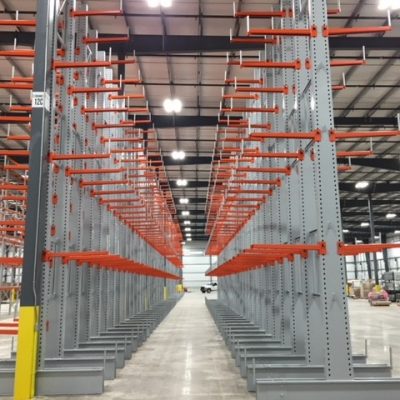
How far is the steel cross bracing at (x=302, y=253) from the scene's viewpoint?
5.22 metres

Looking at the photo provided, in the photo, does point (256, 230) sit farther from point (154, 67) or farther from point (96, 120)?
point (154, 67)

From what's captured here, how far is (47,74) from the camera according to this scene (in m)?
5.96

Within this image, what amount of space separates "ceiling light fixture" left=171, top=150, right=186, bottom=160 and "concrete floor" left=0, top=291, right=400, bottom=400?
33.2 feet

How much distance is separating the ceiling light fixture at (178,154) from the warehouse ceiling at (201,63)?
20 cm

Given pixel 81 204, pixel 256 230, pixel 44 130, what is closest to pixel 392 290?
pixel 256 230

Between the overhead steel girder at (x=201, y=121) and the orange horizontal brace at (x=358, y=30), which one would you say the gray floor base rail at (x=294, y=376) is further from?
the overhead steel girder at (x=201, y=121)

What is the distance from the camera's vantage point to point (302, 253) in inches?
252

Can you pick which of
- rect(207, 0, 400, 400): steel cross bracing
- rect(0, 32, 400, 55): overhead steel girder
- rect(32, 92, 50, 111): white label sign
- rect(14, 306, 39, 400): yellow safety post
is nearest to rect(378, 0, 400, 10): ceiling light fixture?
rect(0, 32, 400, 55): overhead steel girder

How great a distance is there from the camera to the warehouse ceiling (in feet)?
39.1

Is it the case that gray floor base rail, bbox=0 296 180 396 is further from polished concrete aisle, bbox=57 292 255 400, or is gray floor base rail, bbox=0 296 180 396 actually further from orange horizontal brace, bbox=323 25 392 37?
orange horizontal brace, bbox=323 25 392 37

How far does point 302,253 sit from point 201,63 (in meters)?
9.77

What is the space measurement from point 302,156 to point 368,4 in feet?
24.1

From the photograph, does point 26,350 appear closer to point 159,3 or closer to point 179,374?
point 179,374

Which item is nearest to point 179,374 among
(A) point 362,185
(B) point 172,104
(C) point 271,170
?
(C) point 271,170
